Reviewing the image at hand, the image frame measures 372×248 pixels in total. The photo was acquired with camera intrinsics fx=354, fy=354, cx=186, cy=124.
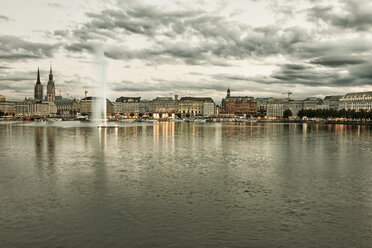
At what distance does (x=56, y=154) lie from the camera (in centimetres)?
3419

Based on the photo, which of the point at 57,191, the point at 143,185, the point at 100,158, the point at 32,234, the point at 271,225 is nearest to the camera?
the point at 32,234

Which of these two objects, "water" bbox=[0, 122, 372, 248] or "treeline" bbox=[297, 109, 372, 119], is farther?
"treeline" bbox=[297, 109, 372, 119]

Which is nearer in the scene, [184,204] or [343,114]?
[184,204]

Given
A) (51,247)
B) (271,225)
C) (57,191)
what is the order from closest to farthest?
(51,247), (271,225), (57,191)

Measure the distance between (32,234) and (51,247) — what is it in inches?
60.9

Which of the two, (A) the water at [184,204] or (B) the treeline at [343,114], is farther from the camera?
(B) the treeline at [343,114]

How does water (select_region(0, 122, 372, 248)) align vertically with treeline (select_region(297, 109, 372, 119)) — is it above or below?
below

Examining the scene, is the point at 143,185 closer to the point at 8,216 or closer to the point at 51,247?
the point at 8,216

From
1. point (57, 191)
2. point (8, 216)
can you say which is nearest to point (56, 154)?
point (57, 191)

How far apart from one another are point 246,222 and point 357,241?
3.95 meters

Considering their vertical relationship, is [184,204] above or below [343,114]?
below

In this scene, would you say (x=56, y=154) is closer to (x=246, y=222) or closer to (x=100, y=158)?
(x=100, y=158)

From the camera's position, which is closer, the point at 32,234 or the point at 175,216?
the point at 32,234

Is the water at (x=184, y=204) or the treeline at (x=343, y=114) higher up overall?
the treeline at (x=343, y=114)
